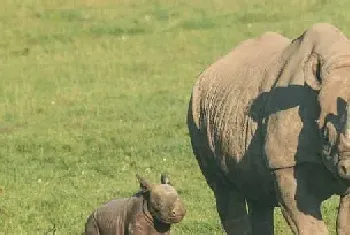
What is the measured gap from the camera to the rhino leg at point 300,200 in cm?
727

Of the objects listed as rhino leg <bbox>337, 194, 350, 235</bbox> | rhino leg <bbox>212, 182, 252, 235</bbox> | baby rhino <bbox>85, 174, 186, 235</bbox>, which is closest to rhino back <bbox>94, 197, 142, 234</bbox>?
baby rhino <bbox>85, 174, 186, 235</bbox>

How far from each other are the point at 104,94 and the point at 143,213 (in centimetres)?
1217

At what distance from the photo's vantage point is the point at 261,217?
8.99 meters

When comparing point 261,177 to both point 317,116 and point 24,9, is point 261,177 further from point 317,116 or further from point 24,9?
point 24,9

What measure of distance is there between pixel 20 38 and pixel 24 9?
1.88 meters

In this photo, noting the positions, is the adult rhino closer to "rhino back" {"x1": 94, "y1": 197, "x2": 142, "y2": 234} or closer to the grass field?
"rhino back" {"x1": 94, "y1": 197, "x2": 142, "y2": 234}

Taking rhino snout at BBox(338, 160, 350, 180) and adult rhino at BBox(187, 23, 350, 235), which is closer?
rhino snout at BBox(338, 160, 350, 180)

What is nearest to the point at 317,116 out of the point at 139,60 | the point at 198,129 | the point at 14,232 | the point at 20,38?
the point at 198,129

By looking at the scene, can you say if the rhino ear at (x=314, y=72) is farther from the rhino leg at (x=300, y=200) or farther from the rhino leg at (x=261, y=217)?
the rhino leg at (x=261, y=217)

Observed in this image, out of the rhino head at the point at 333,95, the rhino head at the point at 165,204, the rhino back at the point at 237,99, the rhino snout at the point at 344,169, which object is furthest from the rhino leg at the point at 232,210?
the rhino snout at the point at 344,169

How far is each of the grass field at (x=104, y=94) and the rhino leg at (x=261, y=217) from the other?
1.77 m

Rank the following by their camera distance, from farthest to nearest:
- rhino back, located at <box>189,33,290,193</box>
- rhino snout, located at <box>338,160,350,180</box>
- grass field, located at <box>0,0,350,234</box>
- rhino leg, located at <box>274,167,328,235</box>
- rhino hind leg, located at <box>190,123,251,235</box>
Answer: grass field, located at <box>0,0,350,234</box>
rhino hind leg, located at <box>190,123,251,235</box>
rhino back, located at <box>189,33,290,193</box>
rhino leg, located at <box>274,167,328,235</box>
rhino snout, located at <box>338,160,350,180</box>

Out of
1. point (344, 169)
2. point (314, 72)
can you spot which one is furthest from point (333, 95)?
point (344, 169)

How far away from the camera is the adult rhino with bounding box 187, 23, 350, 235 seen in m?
6.81
